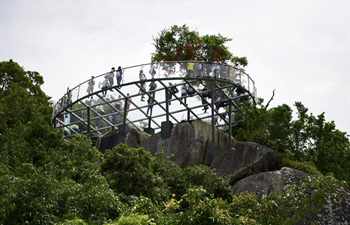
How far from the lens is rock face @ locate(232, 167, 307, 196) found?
81.9 feet

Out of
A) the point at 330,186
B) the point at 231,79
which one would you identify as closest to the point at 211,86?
the point at 231,79

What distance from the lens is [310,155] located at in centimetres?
2888

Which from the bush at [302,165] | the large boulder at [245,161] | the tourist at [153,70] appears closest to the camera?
the bush at [302,165]

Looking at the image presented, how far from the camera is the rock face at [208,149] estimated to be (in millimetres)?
27312

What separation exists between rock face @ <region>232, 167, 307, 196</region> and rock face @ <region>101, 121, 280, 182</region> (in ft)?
3.89

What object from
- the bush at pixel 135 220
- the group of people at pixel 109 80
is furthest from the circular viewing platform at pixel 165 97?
the bush at pixel 135 220

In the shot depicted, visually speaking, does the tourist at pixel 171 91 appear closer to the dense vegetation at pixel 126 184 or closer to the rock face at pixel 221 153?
the rock face at pixel 221 153

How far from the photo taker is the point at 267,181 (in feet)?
83.1

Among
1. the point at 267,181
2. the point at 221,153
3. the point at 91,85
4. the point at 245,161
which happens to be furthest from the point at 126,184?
the point at 91,85

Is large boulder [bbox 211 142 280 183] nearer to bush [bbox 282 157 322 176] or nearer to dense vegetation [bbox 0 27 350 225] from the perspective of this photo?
bush [bbox 282 157 322 176]

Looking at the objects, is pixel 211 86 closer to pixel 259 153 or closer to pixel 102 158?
pixel 259 153

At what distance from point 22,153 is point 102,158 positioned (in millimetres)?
2488

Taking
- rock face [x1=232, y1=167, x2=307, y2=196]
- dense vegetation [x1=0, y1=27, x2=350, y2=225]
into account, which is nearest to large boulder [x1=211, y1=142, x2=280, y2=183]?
dense vegetation [x1=0, y1=27, x2=350, y2=225]

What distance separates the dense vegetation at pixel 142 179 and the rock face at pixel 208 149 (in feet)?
3.08
